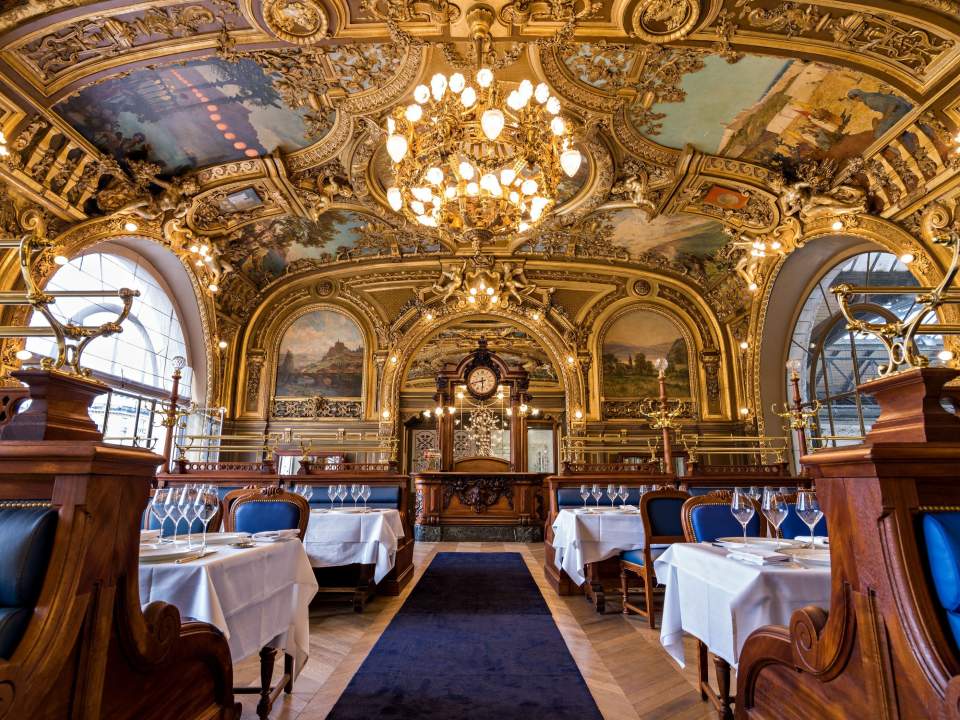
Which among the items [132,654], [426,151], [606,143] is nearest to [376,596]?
[132,654]

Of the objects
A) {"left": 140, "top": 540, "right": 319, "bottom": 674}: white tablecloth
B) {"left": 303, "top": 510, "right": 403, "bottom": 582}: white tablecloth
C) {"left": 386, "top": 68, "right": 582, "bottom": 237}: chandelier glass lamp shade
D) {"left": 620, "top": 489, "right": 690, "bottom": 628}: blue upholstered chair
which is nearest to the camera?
{"left": 140, "top": 540, "right": 319, "bottom": 674}: white tablecloth

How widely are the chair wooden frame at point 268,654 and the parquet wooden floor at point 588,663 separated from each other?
102mm

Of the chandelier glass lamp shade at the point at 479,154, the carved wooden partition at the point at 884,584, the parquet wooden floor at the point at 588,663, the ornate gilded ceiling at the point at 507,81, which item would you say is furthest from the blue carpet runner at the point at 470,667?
the ornate gilded ceiling at the point at 507,81

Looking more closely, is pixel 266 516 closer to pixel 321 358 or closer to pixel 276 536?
pixel 276 536

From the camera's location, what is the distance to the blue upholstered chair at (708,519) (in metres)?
3.41

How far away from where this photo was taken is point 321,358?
12516 millimetres

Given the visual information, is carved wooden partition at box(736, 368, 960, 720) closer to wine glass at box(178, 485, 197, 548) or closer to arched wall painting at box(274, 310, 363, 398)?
wine glass at box(178, 485, 197, 548)

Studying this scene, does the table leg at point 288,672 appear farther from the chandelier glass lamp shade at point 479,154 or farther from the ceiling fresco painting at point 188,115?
the ceiling fresco painting at point 188,115

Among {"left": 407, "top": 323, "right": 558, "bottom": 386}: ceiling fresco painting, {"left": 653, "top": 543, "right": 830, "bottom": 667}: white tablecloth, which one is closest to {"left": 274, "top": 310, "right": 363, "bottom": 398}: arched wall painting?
{"left": 407, "top": 323, "right": 558, "bottom": 386}: ceiling fresco painting

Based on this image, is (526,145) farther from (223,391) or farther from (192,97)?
(223,391)

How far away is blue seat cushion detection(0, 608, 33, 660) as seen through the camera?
3.40ft

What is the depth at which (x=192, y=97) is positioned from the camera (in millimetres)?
7020

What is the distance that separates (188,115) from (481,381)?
7724 millimetres

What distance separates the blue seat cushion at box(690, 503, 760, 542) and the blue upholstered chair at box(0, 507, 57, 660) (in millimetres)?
3355
